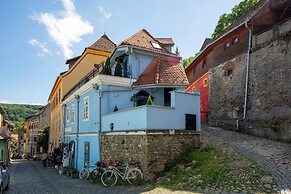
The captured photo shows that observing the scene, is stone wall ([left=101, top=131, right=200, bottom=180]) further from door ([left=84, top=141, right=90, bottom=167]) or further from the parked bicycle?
door ([left=84, top=141, right=90, bottom=167])

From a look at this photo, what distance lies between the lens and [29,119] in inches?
2547

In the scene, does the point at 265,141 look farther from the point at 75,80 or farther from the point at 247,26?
the point at 75,80

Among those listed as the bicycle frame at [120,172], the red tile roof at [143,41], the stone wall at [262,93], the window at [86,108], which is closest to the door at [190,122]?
the bicycle frame at [120,172]

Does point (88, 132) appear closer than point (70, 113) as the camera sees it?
Yes

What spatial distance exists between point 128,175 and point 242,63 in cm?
1257

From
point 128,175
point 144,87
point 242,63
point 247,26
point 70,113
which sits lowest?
point 128,175

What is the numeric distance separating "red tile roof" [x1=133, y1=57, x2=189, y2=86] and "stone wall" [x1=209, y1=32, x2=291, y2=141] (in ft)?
17.0

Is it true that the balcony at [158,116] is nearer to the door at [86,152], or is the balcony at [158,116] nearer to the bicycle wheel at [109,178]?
the bicycle wheel at [109,178]

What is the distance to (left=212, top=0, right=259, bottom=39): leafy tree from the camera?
29306 mm

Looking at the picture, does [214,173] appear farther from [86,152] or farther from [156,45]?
[156,45]

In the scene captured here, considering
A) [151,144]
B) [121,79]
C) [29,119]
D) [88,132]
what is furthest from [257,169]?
[29,119]

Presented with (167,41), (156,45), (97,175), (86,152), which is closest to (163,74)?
(156,45)

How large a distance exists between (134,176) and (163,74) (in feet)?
22.0

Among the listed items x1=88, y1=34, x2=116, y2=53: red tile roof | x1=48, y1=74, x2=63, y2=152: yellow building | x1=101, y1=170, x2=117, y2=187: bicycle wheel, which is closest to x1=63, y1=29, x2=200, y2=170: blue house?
x1=101, y1=170, x2=117, y2=187: bicycle wheel
